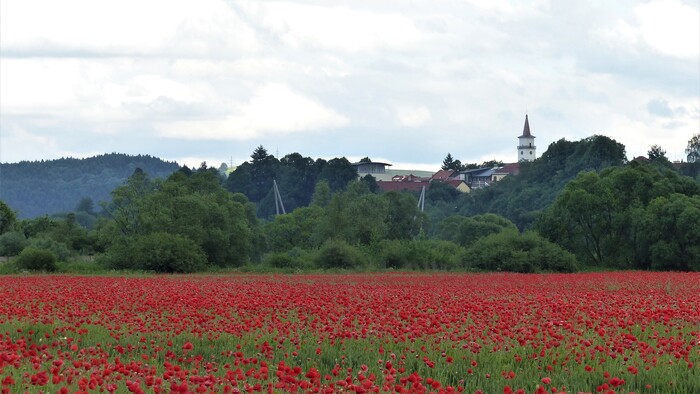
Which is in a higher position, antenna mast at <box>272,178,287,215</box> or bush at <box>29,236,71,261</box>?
antenna mast at <box>272,178,287,215</box>

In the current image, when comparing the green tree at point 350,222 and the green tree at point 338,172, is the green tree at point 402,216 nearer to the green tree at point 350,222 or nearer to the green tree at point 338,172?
the green tree at point 350,222

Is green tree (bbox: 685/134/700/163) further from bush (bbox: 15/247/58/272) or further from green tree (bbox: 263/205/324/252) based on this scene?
bush (bbox: 15/247/58/272)

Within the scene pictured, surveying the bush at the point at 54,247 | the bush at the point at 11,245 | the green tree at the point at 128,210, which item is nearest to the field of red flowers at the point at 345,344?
the bush at the point at 54,247

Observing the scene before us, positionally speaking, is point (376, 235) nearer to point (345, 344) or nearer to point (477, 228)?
point (477, 228)

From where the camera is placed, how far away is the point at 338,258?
2795 inches

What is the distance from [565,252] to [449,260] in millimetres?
8527

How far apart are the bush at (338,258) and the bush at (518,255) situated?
24.8 ft

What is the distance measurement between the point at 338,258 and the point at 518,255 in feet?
41.2

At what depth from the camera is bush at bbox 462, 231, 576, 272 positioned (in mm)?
65688

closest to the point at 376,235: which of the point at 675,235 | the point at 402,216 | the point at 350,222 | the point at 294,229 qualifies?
the point at 350,222

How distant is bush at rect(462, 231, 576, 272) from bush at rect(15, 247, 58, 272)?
26.3 metres

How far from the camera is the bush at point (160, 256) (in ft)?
210

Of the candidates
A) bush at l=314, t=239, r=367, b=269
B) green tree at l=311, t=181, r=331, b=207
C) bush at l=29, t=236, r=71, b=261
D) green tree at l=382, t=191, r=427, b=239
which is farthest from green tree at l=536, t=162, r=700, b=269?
green tree at l=311, t=181, r=331, b=207

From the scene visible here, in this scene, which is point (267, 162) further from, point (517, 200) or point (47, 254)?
point (47, 254)
